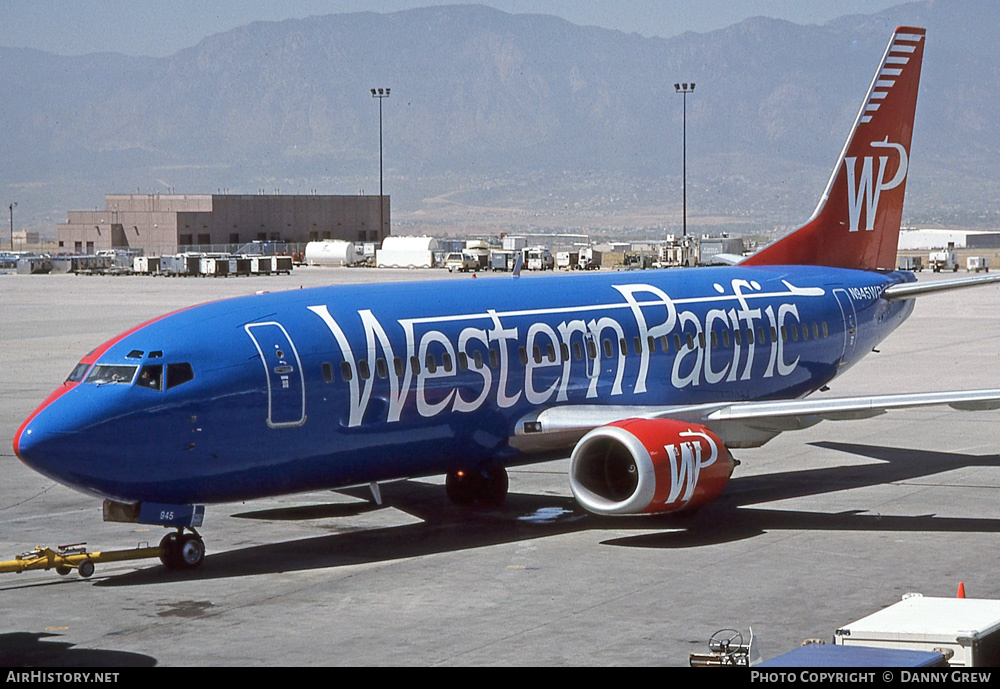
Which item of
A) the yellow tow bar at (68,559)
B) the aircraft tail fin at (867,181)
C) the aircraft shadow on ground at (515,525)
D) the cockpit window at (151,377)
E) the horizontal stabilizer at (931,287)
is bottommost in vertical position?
the aircraft shadow on ground at (515,525)

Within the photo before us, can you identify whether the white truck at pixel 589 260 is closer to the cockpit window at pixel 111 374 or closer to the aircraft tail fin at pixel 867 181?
the aircraft tail fin at pixel 867 181

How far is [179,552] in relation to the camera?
68.5 ft

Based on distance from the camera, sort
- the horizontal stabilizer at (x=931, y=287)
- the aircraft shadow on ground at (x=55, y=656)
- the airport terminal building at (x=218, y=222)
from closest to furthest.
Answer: the aircraft shadow on ground at (x=55, y=656) → the horizontal stabilizer at (x=931, y=287) → the airport terminal building at (x=218, y=222)

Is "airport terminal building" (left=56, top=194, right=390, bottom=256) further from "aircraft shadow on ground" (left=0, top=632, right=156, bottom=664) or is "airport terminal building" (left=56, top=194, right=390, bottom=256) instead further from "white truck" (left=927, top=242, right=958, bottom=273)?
"aircraft shadow on ground" (left=0, top=632, right=156, bottom=664)

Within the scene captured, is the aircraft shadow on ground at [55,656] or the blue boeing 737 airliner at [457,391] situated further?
the blue boeing 737 airliner at [457,391]

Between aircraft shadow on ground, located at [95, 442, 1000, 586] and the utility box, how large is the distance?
9.07 m

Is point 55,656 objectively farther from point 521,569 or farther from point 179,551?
point 521,569

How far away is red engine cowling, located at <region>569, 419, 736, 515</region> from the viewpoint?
73.0ft

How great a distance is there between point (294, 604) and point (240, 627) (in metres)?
1.32

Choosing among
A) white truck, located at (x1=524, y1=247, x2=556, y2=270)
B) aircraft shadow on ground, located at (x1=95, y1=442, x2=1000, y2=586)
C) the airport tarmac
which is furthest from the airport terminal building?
aircraft shadow on ground, located at (x1=95, y1=442, x2=1000, y2=586)

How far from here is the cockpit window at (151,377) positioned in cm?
2031

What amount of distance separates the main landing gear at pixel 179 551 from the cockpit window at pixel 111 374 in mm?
2256

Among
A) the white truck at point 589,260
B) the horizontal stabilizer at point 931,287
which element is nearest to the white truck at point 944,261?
the white truck at point 589,260
